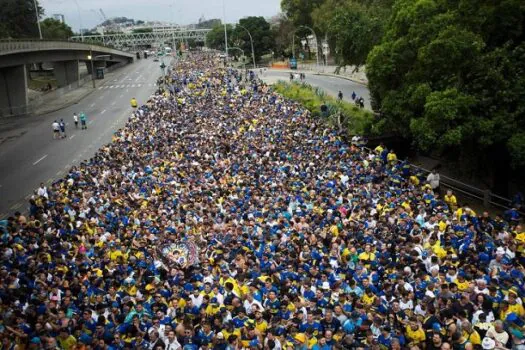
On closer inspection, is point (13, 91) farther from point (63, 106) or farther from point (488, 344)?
point (488, 344)

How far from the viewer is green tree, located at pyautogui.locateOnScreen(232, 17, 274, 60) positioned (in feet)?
326

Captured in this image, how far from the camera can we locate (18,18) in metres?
95.0

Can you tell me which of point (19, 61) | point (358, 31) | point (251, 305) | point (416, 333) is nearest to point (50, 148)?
point (19, 61)

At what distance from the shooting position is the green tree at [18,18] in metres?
92.3

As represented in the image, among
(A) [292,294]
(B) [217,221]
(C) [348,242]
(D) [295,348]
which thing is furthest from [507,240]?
(B) [217,221]

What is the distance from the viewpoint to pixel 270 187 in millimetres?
17906

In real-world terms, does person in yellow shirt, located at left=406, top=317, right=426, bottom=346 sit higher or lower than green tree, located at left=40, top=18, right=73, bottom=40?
lower

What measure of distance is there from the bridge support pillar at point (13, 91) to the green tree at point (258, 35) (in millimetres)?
55829

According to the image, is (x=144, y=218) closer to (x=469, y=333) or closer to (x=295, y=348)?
(x=295, y=348)

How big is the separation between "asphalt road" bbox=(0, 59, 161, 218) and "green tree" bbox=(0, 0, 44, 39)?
4678cm

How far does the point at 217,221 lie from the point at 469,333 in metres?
8.30

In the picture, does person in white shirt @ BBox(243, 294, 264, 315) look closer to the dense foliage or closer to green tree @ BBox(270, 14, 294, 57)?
the dense foliage

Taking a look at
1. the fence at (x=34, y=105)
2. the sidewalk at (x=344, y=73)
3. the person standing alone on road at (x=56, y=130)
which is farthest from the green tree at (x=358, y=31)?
the fence at (x=34, y=105)

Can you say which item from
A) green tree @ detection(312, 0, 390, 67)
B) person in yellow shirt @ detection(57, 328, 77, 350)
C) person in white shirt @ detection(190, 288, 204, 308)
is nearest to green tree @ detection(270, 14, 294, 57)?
green tree @ detection(312, 0, 390, 67)
